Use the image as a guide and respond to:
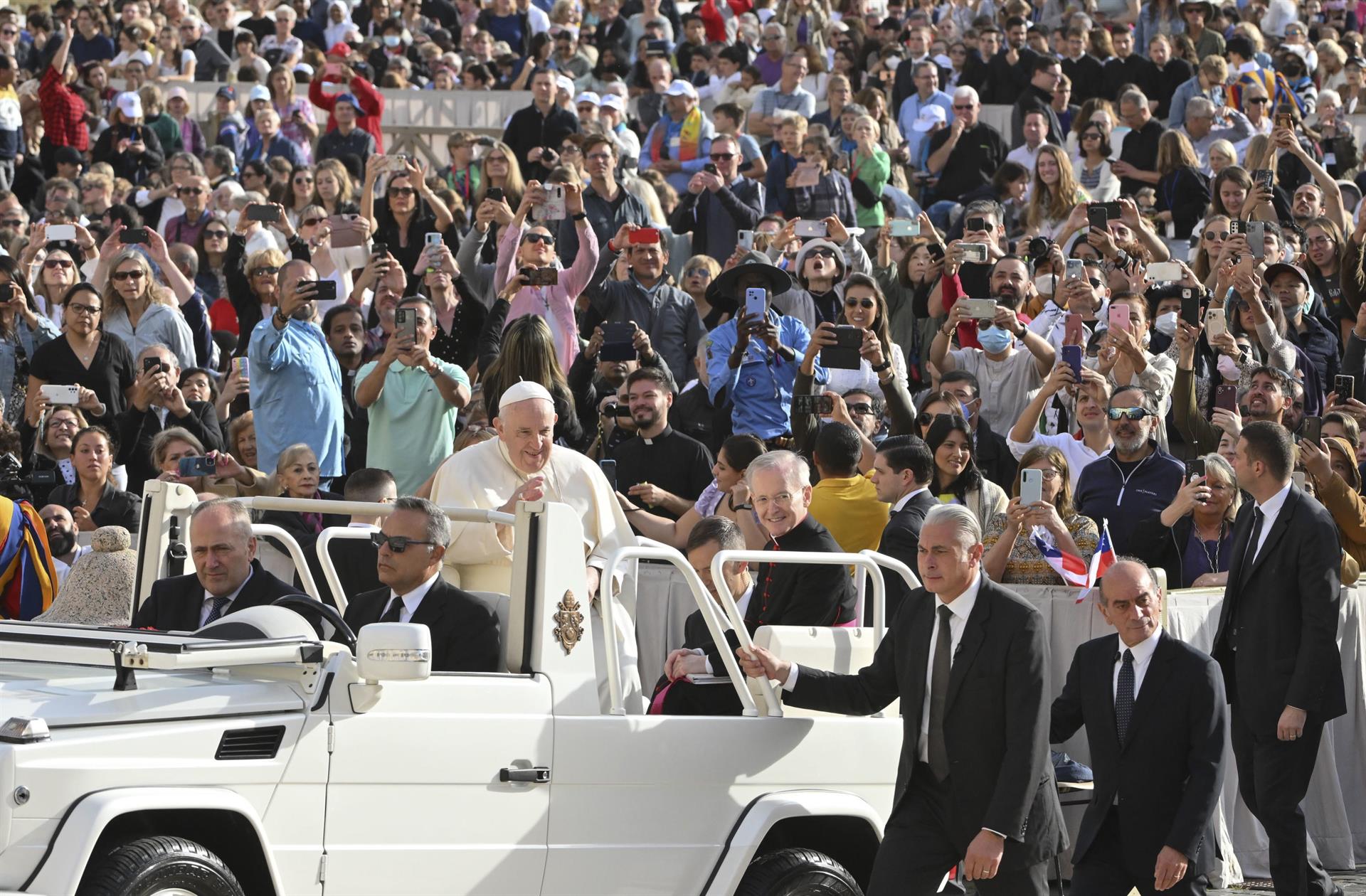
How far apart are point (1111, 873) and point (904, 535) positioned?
2372 millimetres

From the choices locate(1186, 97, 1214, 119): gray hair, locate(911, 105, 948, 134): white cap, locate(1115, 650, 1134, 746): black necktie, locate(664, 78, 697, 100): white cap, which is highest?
locate(1186, 97, 1214, 119): gray hair

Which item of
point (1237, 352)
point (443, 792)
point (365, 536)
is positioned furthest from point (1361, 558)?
point (443, 792)

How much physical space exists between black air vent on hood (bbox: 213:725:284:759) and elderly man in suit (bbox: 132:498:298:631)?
1269 mm

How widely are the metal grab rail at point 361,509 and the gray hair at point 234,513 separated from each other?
0.04 meters

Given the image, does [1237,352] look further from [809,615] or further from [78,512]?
[78,512]

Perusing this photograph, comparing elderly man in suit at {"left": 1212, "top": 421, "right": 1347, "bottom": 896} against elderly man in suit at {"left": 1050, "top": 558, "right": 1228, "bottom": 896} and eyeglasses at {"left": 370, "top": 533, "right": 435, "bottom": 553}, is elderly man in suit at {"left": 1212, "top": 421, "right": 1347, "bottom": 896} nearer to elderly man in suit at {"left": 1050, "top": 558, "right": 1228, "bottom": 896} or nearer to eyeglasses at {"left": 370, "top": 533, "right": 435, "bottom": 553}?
elderly man in suit at {"left": 1050, "top": 558, "right": 1228, "bottom": 896}

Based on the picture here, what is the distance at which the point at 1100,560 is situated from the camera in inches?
393

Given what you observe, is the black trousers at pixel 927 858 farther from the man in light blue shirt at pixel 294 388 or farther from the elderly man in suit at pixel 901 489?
the man in light blue shirt at pixel 294 388

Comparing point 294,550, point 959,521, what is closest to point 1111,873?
point 959,521

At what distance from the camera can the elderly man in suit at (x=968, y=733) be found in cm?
681

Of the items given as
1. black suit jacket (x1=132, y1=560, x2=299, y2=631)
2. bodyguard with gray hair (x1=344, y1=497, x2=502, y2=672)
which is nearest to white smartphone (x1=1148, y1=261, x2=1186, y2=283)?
bodyguard with gray hair (x1=344, y1=497, x2=502, y2=672)

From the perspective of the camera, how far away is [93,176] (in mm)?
18453

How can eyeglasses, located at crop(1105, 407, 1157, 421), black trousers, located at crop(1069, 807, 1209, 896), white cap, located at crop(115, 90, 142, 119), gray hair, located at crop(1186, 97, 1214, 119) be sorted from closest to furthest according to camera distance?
black trousers, located at crop(1069, 807, 1209, 896), eyeglasses, located at crop(1105, 407, 1157, 421), gray hair, located at crop(1186, 97, 1214, 119), white cap, located at crop(115, 90, 142, 119)

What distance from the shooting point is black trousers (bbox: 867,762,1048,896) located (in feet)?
22.4
